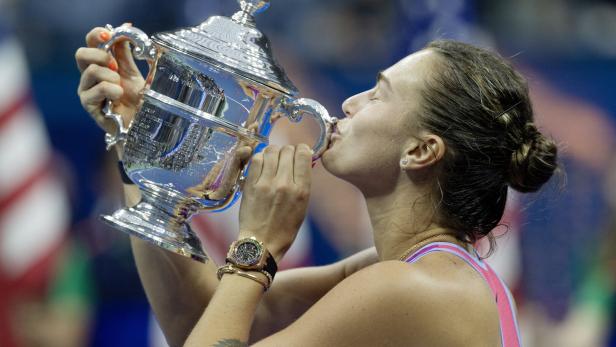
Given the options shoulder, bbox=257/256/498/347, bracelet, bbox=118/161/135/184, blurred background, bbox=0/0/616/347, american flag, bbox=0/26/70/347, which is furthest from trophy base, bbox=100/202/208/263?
american flag, bbox=0/26/70/347

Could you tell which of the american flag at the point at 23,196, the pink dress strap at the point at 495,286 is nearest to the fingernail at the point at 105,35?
the pink dress strap at the point at 495,286

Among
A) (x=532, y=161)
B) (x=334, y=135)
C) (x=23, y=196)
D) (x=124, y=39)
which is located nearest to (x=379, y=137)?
(x=334, y=135)

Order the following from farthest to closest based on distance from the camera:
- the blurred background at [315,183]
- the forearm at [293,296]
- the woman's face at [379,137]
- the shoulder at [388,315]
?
1. the blurred background at [315,183]
2. the forearm at [293,296]
3. the woman's face at [379,137]
4. the shoulder at [388,315]

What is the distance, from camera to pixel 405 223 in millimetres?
1866

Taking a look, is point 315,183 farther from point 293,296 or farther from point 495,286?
point 495,286

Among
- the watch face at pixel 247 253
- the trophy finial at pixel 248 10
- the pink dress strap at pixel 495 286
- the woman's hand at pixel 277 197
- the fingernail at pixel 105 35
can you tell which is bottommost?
the pink dress strap at pixel 495 286

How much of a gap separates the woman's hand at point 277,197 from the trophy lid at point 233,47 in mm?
135

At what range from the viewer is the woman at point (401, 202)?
1.62 meters

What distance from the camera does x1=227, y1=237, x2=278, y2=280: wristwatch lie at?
1.71 m

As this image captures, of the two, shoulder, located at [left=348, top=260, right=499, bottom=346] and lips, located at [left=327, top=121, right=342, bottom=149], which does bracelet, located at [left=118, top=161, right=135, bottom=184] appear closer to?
lips, located at [left=327, top=121, right=342, bottom=149]

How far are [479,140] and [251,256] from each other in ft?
1.59

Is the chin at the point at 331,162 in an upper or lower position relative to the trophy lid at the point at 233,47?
lower

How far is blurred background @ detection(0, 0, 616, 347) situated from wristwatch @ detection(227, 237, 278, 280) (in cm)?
211

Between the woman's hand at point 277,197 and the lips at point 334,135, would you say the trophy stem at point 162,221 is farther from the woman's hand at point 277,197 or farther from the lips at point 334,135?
the lips at point 334,135
